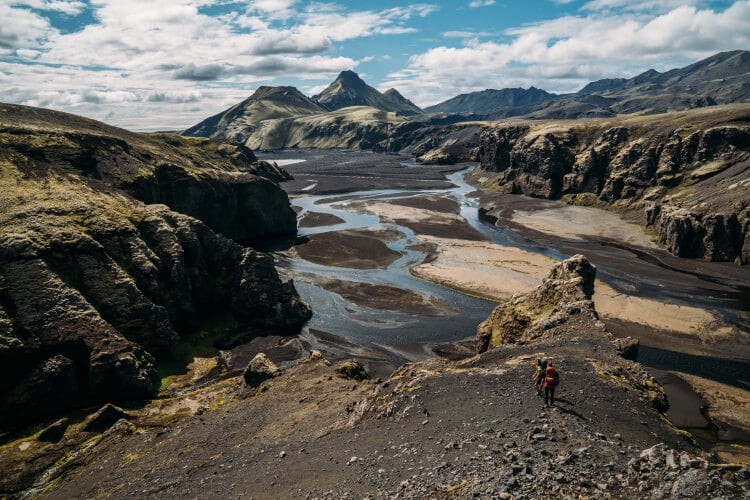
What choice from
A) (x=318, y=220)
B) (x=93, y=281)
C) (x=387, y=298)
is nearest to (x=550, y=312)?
(x=387, y=298)

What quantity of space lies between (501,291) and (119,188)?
2854 inches

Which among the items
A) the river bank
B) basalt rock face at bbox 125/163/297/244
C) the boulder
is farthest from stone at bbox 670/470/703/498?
basalt rock face at bbox 125/163/297/244

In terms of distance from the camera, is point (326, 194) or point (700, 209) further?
point (326, 194)

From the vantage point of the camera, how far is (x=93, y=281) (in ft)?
176

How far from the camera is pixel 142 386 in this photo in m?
47.4

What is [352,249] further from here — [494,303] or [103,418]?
[103,418]

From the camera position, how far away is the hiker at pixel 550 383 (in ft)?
83.4

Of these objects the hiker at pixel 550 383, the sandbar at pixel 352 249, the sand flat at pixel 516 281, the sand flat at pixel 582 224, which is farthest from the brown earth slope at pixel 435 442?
the sand flat at pixel 582 224

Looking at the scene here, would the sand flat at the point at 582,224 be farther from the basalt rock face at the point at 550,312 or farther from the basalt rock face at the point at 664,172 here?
the basalt rock face at the point at 550,312

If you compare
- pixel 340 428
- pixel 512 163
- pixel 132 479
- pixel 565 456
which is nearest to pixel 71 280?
pixel 132 479

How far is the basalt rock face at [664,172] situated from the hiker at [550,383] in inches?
3486

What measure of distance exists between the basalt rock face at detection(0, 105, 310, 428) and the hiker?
Answer: 4183 centimetres

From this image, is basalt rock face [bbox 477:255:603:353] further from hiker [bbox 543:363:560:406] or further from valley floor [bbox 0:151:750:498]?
hiker [bbox 543:363:560:406]

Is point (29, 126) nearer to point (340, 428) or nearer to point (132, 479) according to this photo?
point (132, 479)
